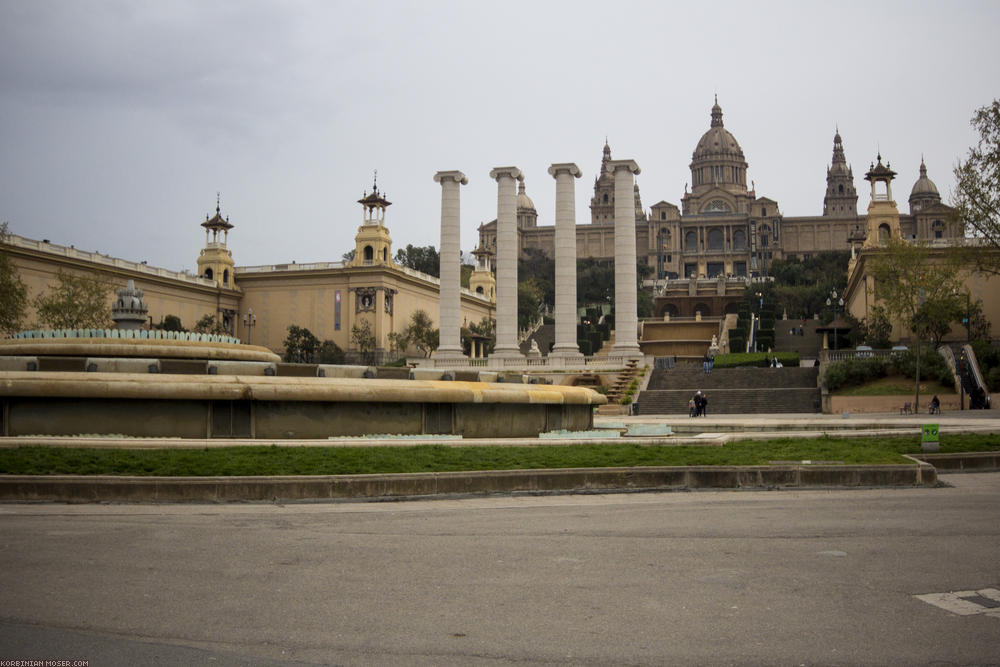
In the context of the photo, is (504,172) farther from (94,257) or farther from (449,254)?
(94,257)

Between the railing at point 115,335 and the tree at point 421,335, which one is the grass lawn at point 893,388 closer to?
the railing at point 115,335

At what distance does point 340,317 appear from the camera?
312ft

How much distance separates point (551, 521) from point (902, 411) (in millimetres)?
36587

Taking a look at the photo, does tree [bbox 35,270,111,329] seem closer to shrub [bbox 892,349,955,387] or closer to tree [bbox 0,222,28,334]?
tree [bbox 0,222,28,334]

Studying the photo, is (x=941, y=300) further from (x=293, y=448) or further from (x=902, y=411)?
(x=293, y=448)

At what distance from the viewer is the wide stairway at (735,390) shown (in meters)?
48.2

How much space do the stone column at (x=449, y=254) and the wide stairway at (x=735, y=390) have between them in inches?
574

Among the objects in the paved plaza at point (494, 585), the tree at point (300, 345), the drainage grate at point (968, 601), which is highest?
the tree at point (300, 345)

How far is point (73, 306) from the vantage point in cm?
6512

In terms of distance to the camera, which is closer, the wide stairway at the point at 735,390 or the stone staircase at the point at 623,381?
the wide stairway at the point at 735,390

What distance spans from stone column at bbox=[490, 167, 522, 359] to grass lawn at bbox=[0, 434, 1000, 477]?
132ft

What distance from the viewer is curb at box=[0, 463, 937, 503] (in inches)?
560

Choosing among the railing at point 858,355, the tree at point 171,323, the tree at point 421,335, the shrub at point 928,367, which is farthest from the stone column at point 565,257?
the tree at point 171,323

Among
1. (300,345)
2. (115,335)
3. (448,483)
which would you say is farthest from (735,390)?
(300,345)
